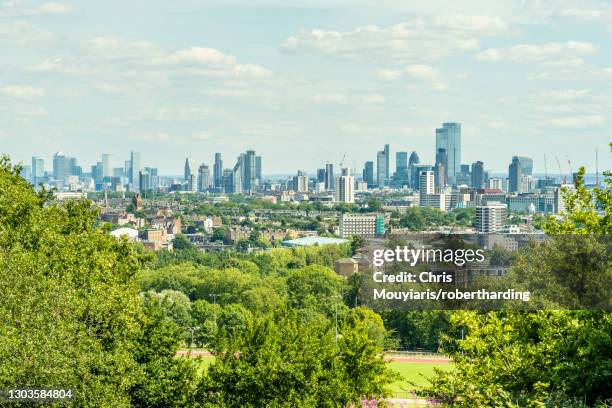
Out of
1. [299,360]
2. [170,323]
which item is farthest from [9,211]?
[299,360]

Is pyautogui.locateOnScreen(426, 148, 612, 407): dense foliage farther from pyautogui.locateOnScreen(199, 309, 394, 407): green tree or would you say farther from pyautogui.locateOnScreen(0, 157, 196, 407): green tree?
pyautogui.locateOnScreen(0, 157, 196, 407): green tree

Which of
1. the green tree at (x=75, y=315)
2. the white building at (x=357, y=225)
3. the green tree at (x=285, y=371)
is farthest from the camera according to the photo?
the white building at (x=357, y=225)

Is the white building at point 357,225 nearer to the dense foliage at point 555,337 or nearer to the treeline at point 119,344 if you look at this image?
the treeline at point 119,344

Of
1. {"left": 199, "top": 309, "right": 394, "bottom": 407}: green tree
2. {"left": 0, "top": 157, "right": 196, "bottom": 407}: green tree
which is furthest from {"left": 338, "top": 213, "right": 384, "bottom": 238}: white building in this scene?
{"left": 199, "top": 309, "right": 394, "bottom": 407}: green tree

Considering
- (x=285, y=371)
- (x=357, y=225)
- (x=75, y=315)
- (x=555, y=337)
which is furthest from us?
(x=357, y=225)

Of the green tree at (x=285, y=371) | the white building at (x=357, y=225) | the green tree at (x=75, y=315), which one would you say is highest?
the green tree at (x=75, y=315)

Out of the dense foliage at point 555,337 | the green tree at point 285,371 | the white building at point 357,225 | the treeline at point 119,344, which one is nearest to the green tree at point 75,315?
the treeline at point 119,344

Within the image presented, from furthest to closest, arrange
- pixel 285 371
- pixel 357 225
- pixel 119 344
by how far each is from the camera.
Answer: pixel 357 225
pixel 119 344
pixel 285 371

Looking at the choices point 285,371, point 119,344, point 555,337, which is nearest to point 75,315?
point 119,344

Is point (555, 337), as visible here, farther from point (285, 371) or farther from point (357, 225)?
point (357, 225)

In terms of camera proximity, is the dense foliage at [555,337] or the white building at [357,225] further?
the white building at [357,225]

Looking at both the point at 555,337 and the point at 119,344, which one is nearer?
the point at 555,337

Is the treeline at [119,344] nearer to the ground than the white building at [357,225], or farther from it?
farther from it
